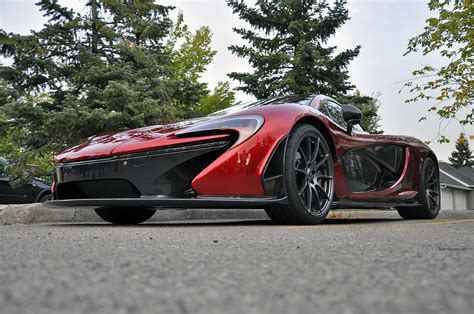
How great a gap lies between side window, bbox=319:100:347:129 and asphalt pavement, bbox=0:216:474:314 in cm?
281

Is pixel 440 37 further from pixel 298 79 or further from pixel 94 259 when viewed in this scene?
pixel 94 259

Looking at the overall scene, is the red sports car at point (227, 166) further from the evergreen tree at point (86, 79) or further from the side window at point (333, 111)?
the evergreen tree at point (86, 79)

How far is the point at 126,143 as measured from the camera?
3887 millimetres

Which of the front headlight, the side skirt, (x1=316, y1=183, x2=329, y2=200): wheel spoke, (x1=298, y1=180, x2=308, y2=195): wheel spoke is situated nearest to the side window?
(x1=316, y1=183, x2=329, y2=200): wheel spoke

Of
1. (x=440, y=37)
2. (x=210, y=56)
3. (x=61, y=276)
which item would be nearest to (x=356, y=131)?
(x=61, y=276)

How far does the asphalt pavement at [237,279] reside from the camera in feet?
3.32

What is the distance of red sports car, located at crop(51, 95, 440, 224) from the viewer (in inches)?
144

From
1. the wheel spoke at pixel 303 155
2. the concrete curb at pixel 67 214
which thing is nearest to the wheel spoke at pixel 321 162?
the wheel spoke at pixel 303 155

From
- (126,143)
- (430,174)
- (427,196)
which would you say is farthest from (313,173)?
(430,174)

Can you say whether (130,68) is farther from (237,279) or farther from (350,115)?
(237,279)

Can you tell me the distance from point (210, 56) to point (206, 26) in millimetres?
1124

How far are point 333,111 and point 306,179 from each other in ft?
3.93

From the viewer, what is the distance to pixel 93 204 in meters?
3.84

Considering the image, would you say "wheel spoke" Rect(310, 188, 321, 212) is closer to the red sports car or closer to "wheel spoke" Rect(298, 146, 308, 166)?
the red sports car
